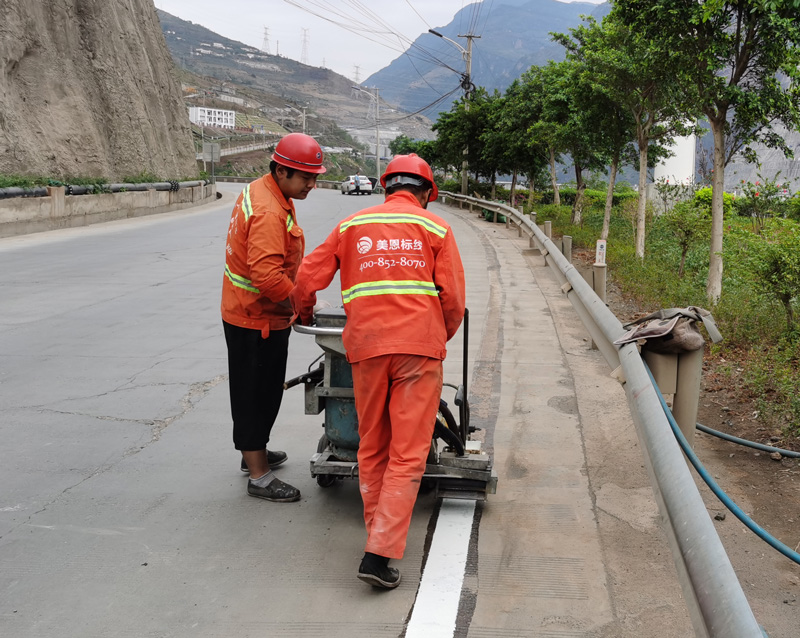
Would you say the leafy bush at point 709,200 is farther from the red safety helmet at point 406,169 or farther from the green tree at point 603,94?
the red safety helmet at point 406,169

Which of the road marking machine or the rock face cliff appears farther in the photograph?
the rock face cliff

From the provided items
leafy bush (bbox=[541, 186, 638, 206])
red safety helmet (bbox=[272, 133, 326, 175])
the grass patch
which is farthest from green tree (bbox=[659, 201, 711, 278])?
leafy bush (bbox=[541, 186, 638, 206])

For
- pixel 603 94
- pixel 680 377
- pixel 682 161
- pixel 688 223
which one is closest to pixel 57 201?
pixel 603 94

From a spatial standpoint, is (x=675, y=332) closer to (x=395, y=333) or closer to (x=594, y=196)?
(x=395, y=333)

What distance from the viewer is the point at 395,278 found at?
3.73 m

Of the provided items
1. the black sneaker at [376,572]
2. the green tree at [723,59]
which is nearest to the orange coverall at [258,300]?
the black sneaker at [376,572]

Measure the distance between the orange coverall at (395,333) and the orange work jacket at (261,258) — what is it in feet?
1.51

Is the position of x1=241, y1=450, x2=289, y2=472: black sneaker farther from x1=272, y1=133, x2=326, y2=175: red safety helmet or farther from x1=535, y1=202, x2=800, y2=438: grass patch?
x1=535, y1=202, x2=800, y2=438: grass patch

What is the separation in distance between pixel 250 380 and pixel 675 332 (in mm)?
2223

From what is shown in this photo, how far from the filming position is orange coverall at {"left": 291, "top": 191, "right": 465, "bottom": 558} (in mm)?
3691

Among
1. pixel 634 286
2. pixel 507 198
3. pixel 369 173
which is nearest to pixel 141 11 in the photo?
pixel 507 198

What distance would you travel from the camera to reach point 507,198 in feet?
158

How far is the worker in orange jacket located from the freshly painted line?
2.92ft

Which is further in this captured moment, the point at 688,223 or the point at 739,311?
the point at 688,223
